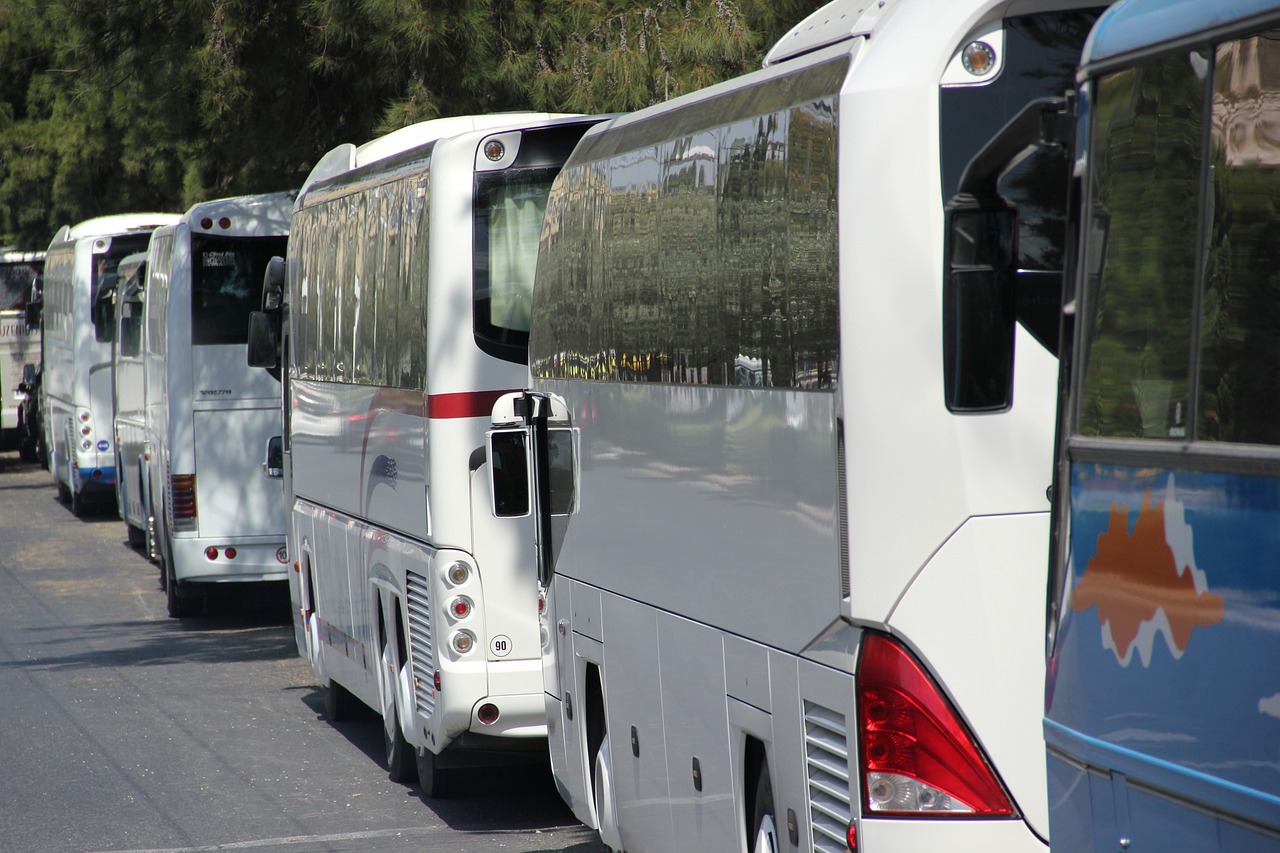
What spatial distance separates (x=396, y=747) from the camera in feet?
33.6

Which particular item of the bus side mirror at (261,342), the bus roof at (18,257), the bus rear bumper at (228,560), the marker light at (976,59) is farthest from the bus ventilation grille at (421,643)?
the bus roof at (18,257)

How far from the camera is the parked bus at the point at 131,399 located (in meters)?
20.3

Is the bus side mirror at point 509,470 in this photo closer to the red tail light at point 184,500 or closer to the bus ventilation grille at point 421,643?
the bus ventilation grille at point 421,643

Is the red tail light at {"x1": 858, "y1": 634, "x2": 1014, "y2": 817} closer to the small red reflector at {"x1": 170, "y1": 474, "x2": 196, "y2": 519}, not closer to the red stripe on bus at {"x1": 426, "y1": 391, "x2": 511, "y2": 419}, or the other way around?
the red stripe on bus at {"x1": 426, "y1": 391, "x2": 511, "y2": 419}

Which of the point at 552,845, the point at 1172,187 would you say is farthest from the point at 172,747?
the point at 1172,187

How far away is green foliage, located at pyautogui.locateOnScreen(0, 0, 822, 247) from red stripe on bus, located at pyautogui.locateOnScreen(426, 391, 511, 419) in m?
4.67

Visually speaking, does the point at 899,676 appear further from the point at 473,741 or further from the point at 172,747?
the point at 172,747

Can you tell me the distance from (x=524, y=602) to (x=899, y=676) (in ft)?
15.7

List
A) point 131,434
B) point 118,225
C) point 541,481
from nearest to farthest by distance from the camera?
point 541,481
point 131,434
point 118,225

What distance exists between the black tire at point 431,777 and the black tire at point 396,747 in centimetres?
25

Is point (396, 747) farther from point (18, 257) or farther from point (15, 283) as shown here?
point (18, 257)

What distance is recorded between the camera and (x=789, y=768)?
17.0 feet

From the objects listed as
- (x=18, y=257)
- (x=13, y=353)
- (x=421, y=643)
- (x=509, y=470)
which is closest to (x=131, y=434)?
(x=421, y=643)

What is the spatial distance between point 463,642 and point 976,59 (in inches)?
205
